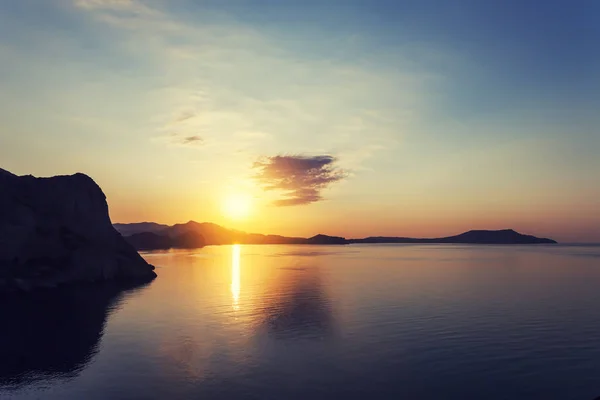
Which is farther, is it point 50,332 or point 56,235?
point 56,235

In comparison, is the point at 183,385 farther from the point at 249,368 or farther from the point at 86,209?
the point at 86,209

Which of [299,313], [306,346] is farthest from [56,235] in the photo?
[306,346]

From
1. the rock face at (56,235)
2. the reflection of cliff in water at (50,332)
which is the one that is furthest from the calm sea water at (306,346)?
the rock face at (56,235)

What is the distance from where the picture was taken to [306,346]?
1468 inches

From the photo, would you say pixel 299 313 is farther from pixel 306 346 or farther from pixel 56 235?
pixel 56 235

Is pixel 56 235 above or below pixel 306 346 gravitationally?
above

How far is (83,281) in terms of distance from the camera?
285 feet

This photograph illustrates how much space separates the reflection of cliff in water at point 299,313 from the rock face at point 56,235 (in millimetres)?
43947

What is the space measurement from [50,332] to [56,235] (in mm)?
46924

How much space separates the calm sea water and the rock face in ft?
41.4

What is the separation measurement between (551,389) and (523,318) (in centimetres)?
2436

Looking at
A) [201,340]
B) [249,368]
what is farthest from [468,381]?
[201,340]

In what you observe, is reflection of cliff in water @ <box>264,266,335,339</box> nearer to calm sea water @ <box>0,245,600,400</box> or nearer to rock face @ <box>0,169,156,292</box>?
calm sea water @ <box>0,245,600,400</box>

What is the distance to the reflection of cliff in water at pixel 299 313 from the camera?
1693 inches
